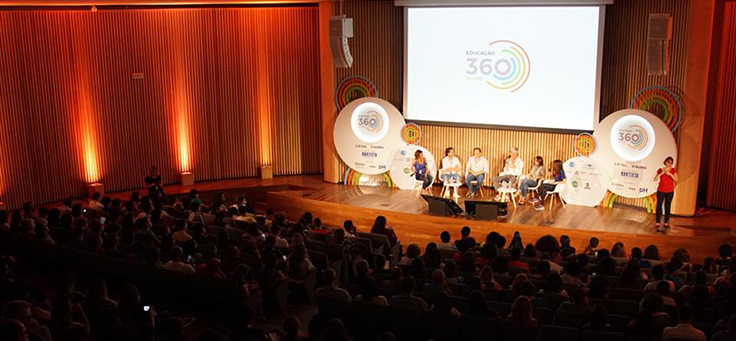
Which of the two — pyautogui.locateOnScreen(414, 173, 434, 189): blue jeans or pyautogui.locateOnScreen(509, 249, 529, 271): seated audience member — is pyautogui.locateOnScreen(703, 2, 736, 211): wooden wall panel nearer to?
pyautogui.locateOnScreen(414, 173, 434, 189): blue jeans

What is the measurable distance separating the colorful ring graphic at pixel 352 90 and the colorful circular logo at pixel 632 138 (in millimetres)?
4556

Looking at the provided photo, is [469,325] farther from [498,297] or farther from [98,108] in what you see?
[98,108]

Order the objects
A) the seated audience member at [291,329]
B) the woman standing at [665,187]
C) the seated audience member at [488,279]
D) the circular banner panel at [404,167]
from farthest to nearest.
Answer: the circular banner panel at [404,167], the woman standing at [665,187], the seated audience member at [488,279], the seated audience member at [291,329]

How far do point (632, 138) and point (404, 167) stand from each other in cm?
399

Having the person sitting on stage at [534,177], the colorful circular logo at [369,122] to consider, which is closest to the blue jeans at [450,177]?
the person sitting on stage at [534,177]

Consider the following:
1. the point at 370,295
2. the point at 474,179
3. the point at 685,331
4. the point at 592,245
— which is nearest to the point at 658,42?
the point at 592,245

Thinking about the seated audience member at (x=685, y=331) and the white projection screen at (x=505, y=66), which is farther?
the white projection screen at (x=505, y=66)

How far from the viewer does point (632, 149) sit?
11.2 meters

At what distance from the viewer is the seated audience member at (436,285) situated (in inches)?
264

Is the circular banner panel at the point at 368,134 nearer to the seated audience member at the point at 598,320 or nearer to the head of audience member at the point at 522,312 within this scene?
the head of audience member at the point at 522,312

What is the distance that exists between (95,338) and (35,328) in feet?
1.47

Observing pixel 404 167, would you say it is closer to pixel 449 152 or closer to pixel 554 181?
pixel 449 152

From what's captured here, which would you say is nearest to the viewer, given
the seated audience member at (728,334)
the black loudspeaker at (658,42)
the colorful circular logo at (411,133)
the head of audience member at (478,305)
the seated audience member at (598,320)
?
the seated audience member at (728,334)

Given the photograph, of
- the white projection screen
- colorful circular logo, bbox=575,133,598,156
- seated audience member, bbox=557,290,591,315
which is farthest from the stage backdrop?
seated audience member, bbox=557,290,591,315
